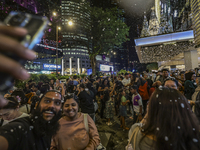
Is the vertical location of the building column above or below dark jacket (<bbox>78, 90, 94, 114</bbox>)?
above

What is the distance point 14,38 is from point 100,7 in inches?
733

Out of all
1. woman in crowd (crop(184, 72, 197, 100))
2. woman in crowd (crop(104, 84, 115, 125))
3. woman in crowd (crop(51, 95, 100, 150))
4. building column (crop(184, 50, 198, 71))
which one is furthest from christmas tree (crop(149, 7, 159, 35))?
woman in crowd (crop(51, 95, 100, 150))

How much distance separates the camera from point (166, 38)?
8.91 meters

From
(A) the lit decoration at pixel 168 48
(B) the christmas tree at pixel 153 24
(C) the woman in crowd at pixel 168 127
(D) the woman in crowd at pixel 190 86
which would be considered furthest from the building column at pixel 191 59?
(C) the woman in crowd at pixel 168 127

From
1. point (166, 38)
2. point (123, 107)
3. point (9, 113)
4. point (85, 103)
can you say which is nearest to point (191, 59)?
point (166, 38)

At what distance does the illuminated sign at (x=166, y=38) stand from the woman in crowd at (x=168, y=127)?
31.9ft

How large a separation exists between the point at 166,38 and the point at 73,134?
10.6 m

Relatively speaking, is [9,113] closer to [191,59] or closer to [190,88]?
[190,88]

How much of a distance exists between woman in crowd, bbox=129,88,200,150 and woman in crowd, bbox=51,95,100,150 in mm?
933

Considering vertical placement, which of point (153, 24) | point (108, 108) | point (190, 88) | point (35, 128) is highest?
point (153, 24)

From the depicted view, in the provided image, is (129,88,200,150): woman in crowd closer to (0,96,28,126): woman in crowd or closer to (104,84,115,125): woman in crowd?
(0,96,28,126): woman in crowd

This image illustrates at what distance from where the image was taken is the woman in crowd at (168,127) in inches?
38.1

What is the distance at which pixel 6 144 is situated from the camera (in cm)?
87

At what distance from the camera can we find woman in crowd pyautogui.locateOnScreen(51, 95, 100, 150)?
1714mm
